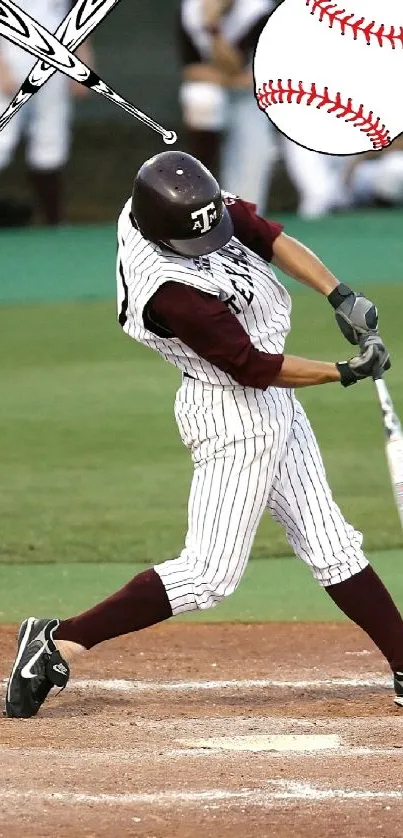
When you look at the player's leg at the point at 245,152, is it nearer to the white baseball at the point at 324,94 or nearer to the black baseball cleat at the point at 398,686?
the white baseball at the point at 324,94

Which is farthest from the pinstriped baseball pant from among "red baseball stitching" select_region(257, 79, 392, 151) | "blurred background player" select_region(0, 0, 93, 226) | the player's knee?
"blurred background player" select_region(0, 0, 93, 226)

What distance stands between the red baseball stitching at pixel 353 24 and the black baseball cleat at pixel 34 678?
3160mm

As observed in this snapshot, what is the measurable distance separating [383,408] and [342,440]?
3.80m

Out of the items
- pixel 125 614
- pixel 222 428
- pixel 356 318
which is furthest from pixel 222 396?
pixel 125 614

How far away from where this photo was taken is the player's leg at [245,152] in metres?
13.9

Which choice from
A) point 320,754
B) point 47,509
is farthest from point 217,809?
point 47,509

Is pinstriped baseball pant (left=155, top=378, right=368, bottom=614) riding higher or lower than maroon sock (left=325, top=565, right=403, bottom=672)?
higher

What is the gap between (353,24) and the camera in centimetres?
674

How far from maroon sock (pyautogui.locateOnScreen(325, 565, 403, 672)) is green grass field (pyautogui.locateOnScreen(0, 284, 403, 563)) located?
1979 mm

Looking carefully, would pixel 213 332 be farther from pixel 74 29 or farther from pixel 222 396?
pixel 74 29

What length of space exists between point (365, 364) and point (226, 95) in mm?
9775

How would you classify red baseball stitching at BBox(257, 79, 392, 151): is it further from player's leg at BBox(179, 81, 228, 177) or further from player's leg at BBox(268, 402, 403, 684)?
player's leg at BBox(179, 81, 228, 177)

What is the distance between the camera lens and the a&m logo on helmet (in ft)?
14.5

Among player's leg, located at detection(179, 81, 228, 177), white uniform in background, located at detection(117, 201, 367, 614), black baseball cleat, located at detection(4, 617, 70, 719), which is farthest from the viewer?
player's leg, located at detection(179, 81, 228, 177)
